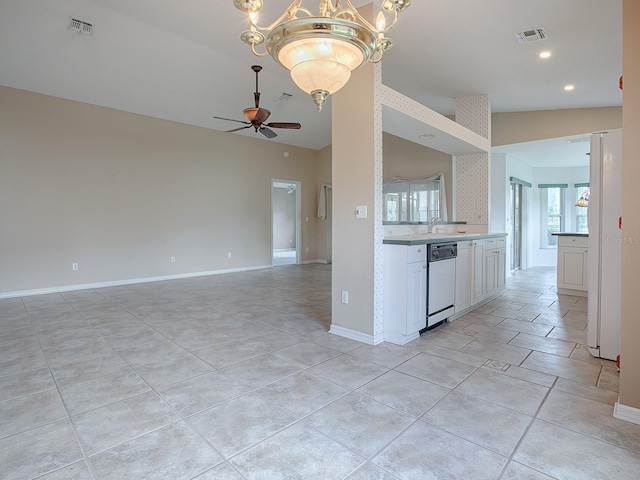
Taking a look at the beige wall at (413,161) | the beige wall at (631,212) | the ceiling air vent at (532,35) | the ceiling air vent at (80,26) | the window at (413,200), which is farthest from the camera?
the window at (413,200)

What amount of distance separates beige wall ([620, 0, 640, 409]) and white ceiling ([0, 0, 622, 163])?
151cm

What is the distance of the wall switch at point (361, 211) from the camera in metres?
3.07

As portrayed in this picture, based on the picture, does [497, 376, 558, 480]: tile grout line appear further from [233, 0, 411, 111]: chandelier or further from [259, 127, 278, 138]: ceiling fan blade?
[259, 127, 278, 138]: ceiling fan blade

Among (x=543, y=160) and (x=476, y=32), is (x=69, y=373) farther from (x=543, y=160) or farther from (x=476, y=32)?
(x=543, y=160)

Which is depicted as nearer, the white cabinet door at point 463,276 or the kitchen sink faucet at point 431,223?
the white cabinet door at point 463,276

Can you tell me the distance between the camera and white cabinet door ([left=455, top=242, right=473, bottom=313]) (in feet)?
12.5

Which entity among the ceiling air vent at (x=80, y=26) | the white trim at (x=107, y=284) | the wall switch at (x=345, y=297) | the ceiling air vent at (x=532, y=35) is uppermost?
the ceiling air vent at (x=80, y=26)

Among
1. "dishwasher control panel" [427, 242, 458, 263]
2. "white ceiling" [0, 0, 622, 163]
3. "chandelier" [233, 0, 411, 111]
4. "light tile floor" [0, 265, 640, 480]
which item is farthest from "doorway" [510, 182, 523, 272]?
"chandelier" [233, 0, 411, 111]

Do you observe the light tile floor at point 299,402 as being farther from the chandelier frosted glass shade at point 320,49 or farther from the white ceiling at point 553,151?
the white ceiling at point 553,151

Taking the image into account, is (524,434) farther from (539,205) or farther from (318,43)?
(539,205)

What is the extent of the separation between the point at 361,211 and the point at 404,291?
2.63ft

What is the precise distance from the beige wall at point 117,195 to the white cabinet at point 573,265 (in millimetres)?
5664

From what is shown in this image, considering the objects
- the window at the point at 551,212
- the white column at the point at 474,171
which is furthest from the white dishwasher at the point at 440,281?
the window at the point at 551,212

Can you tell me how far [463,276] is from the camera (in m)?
3.90
